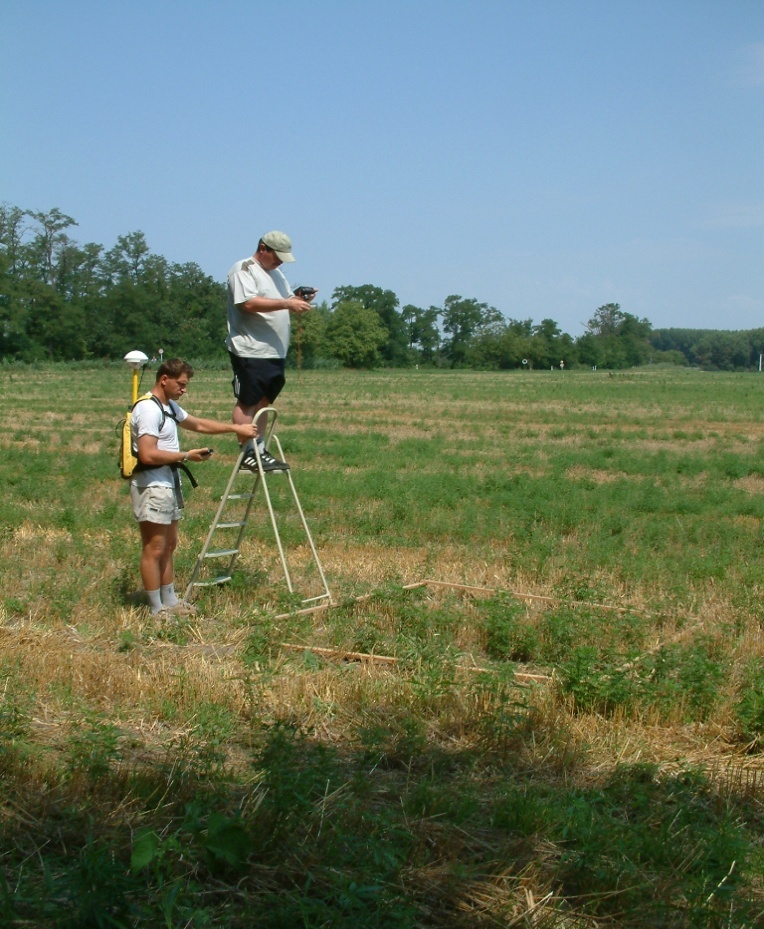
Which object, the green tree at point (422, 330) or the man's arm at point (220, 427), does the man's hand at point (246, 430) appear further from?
the green tree at point (422, 330)

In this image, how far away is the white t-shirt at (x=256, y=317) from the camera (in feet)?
24.2

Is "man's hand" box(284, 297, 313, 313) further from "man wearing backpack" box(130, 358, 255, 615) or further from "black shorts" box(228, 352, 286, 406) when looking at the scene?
"man wearing backpack" box(130, 358, 255, 615)

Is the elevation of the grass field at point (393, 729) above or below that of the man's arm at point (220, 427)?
below

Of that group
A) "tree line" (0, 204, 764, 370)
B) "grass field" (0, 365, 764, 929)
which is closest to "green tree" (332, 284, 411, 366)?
"tree line" (0, 204, 764, 370)

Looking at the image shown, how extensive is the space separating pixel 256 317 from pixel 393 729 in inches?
146

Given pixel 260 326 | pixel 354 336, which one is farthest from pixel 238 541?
pixel 354 336

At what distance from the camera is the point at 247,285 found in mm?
7363

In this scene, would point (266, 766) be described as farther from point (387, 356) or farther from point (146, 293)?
point (387, 356)

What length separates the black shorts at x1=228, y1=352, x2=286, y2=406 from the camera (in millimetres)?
7711

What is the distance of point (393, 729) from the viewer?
4.92m

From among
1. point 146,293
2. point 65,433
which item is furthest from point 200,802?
point 146,293

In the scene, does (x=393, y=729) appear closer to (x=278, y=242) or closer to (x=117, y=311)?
(x=278, y=242)

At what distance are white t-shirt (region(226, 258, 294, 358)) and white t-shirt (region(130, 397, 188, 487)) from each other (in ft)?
2.88

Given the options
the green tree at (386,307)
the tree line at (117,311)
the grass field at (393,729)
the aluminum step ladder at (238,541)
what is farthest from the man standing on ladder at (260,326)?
the green tree at (386,307)
